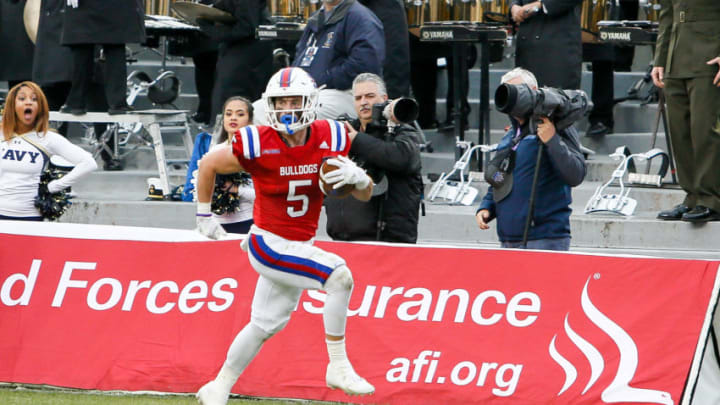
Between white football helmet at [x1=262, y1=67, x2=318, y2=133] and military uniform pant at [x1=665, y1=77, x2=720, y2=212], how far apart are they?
11.9ft

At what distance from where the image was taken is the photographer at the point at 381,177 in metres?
7.85

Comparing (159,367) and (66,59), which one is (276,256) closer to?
(159,367)

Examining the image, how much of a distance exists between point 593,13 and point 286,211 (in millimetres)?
5690

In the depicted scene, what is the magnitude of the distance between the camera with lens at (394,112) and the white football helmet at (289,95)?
4.66 feet

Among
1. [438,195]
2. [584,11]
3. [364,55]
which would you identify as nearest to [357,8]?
[364,55]

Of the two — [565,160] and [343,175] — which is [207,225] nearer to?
[343,175]

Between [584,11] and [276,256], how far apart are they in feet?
19.0

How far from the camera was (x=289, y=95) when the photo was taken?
20.5 ft

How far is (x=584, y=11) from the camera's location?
11.3 metres

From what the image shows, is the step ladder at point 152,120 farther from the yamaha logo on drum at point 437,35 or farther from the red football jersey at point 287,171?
the red football jersey at point 287,171

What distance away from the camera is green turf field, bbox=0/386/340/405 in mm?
7113

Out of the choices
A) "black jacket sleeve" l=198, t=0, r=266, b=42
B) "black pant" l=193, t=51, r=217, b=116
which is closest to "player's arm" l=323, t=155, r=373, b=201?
"black jacket sleeve" l=198, t=0, r=266, b=42

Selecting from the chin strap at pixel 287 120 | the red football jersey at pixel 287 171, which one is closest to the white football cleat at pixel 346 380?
the red football jersey at pixel 287 171

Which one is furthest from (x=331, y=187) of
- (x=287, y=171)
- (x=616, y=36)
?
(x=616, y=36)
